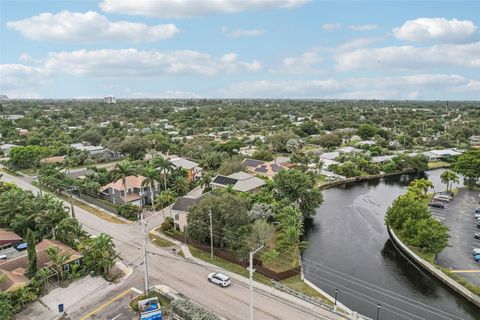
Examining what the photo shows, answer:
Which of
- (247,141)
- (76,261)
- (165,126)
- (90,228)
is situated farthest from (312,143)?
(76,261)

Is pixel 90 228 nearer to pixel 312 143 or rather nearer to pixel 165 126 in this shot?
pixel 312 143

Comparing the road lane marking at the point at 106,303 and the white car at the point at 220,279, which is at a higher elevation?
the white car at the point at 220,279

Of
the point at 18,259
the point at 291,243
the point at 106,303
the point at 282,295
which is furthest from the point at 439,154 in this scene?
the point at 18,259

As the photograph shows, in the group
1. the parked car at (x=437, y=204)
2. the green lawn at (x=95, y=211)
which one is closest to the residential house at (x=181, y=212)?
the green lawn at (x=95, y=211)

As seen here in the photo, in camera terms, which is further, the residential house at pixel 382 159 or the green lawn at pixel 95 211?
the residential house at pixel 382 159

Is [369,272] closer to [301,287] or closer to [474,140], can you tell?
[301,287]

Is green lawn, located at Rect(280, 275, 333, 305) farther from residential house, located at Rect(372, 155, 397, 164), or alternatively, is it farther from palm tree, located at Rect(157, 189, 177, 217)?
residential house, located at Rect(372, 155, 397, 164)

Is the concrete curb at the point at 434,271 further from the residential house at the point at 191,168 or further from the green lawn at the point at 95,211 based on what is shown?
the residential house at the point at 191,168
